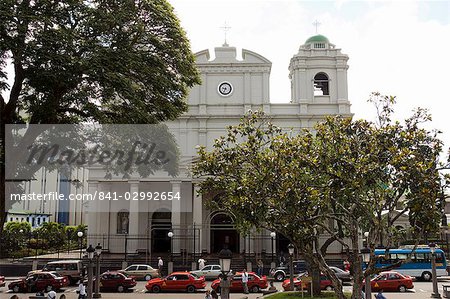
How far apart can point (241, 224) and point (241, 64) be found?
1016 inches

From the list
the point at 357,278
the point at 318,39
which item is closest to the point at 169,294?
the point at 357,278

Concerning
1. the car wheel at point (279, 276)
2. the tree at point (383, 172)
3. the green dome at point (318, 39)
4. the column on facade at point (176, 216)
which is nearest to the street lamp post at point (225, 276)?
the tree at point (383, 172)

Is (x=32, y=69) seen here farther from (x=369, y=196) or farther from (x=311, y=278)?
(x=311, y=278)

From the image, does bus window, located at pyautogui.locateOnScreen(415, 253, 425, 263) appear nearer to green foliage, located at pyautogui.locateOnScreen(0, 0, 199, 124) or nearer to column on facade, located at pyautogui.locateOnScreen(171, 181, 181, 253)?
column on facade, located at pyautogui.locateOnScreen(171, 181, 181, 253)

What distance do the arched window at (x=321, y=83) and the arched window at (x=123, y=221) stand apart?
21.0m

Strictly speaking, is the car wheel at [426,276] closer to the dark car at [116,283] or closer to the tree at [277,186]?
the tree at [277,186]

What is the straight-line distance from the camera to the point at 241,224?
1956 centimetres

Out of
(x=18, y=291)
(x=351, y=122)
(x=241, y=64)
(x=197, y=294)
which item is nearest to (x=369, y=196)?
(x=351, y=122)

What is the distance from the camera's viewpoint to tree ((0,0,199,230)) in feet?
48.9

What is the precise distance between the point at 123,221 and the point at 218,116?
13.0 m

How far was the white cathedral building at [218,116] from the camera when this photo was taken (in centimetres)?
4169

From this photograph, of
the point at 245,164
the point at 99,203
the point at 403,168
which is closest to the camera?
the point at 403,168

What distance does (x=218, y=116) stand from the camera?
4219 centimetres

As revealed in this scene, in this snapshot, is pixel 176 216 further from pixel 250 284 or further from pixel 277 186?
pixel 277 186
